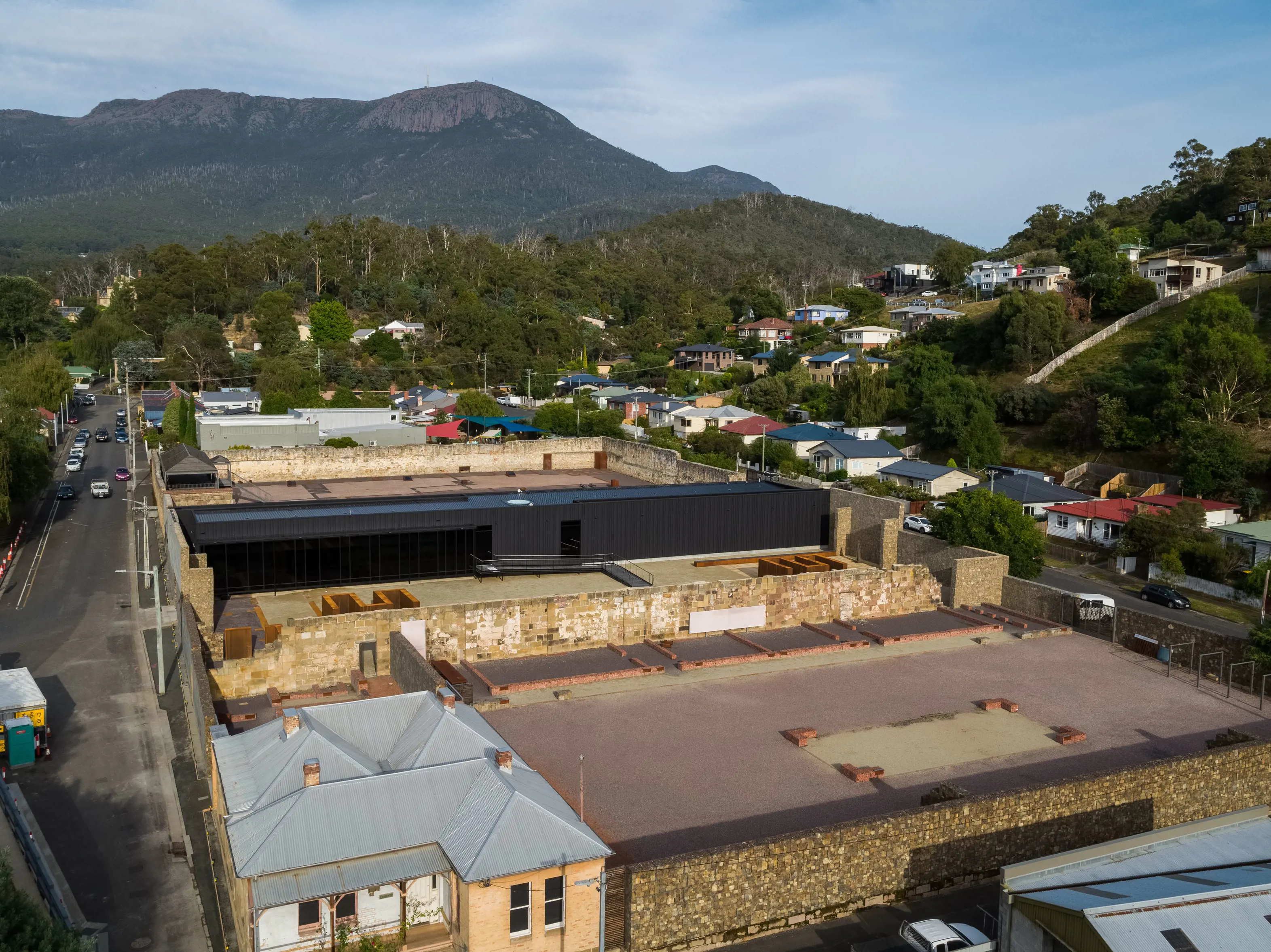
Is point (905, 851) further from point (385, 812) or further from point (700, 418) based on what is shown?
point (700, 418)

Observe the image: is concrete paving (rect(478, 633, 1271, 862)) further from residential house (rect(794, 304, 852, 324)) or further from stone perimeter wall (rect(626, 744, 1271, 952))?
residential house (rect(794, 304, 852, 324))

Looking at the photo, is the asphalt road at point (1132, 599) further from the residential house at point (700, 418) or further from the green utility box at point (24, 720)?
the residential house at point (700, 418)

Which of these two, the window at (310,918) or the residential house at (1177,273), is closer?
the window at (310,918)

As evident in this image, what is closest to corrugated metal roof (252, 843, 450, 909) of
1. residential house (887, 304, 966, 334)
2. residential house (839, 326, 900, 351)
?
residential house (887, 304, 966, 334)

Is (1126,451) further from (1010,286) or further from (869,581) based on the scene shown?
(1010,286)

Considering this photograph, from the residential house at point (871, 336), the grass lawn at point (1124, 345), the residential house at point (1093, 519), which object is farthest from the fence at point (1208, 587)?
the residential house at point (871, 336)

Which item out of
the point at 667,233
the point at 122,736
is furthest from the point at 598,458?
the point at 667,233
